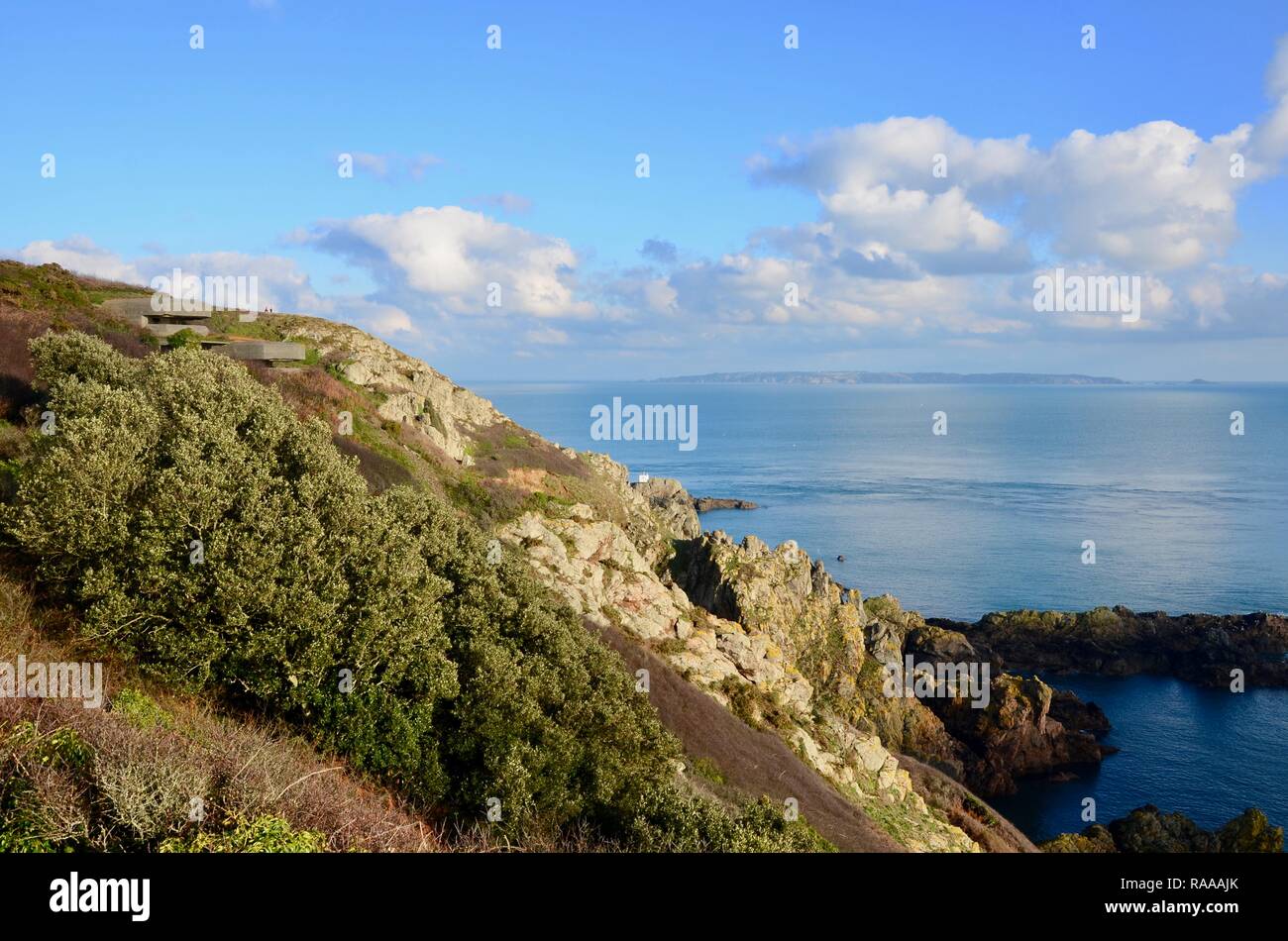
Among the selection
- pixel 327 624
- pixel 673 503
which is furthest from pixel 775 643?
pixel 673 503

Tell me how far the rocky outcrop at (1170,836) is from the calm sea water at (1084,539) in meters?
4.00

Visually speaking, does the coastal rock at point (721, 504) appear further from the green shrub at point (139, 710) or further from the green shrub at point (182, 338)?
the green shrub at point (139, 710)

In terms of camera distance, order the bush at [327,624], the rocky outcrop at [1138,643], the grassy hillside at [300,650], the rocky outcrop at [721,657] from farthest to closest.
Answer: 1. the rocky outcrop at [1138,643]
2. the rocky outcrop at [721,657]
3. the bush at [327,624]
4. the grassy hillside at [300,650]

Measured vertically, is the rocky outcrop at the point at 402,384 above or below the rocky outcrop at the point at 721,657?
above

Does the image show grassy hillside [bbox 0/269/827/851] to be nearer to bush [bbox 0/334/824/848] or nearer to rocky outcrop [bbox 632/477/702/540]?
bush [bbox 0/334/824/848]

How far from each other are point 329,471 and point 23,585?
Answer: 7.22 meters

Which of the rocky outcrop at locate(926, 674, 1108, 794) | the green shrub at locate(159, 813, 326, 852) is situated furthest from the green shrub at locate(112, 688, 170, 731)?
the rocky outcrop at locate(926, 674, 1108, 794)

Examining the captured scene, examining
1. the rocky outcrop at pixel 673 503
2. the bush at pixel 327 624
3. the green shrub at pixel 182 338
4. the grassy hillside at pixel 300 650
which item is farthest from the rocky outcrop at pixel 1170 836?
the green shrub at pixel 182 338

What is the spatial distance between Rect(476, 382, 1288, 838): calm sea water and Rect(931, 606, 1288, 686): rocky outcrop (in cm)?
177

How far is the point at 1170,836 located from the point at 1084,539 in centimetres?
6654

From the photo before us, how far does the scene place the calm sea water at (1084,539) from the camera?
167ft

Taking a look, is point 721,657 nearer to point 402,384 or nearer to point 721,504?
point 402,384
